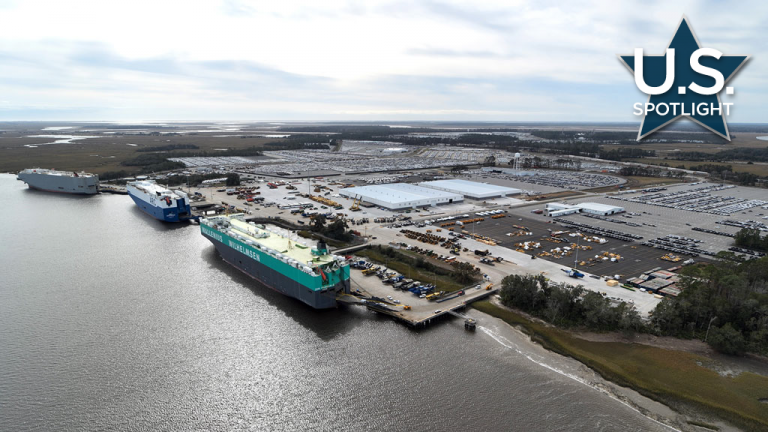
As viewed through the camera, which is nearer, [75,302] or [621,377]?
[621,377]

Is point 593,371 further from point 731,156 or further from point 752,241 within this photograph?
point 731,156

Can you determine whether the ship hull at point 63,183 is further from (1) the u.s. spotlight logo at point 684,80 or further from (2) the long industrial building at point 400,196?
(1) the u.s. spotlight logo at point 684,80

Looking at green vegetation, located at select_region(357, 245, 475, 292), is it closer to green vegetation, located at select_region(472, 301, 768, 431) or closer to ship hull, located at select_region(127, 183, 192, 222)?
green vegetation, located at select_region(472, 301, 768, 431)

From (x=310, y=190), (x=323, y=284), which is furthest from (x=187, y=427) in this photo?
(x=310, y=190)

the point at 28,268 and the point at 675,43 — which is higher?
the point at 675,43

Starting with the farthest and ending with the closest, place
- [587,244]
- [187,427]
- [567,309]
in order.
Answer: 1. [587,244]
2. [567,309]
3. [187,427]

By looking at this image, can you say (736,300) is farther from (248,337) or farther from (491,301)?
(248,337)

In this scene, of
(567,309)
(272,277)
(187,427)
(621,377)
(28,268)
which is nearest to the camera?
(187,427)
